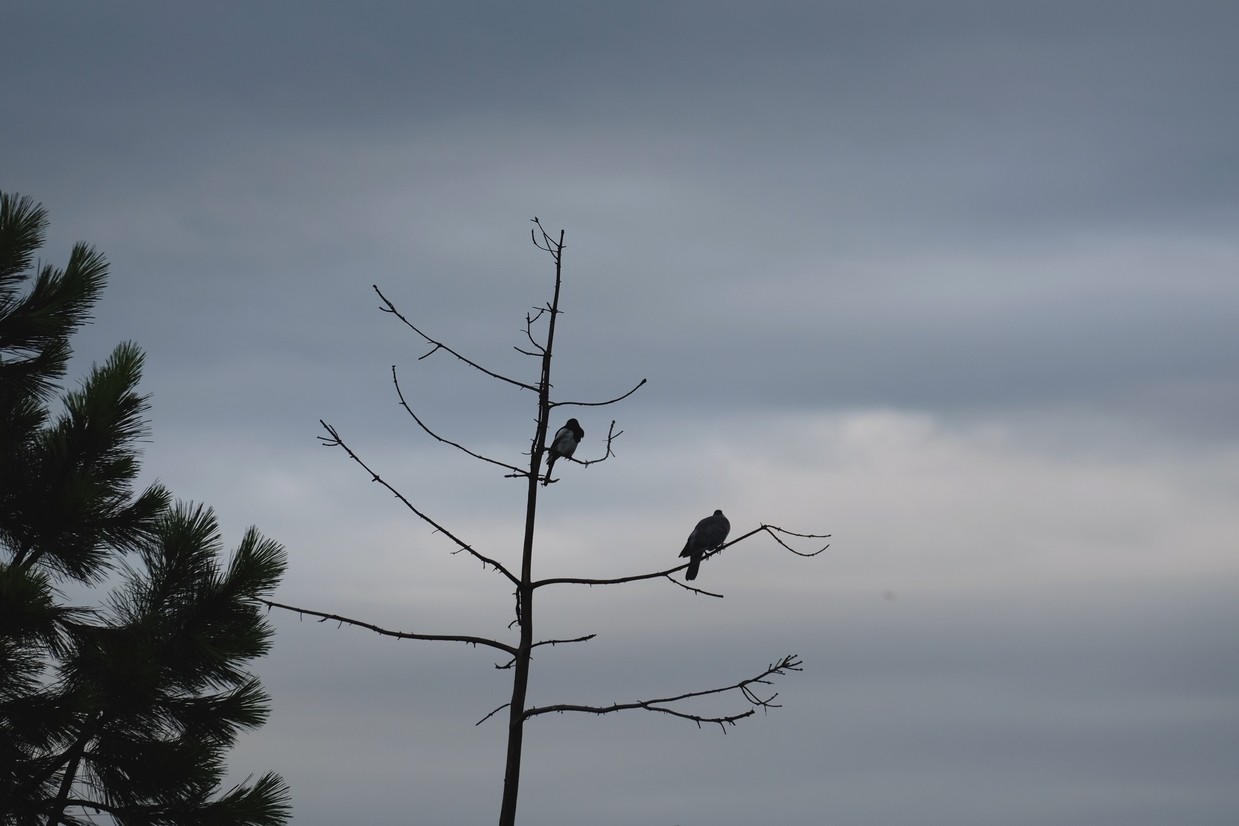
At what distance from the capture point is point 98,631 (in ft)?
29.5

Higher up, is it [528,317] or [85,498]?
[85,498]

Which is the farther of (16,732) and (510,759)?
(16,732)

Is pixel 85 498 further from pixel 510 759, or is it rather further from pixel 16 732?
pixel 510 759

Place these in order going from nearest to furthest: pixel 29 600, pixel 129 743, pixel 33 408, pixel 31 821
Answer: pixel 29 600
pixel 31 821
pixel 129 743
pixel 33 408

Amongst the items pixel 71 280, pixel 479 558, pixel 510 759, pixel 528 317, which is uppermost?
pixel 71 280

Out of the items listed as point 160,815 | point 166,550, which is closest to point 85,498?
point 166,550

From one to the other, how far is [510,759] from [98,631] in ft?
16.7

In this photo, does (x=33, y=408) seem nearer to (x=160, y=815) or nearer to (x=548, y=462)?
(x=160, y=815)

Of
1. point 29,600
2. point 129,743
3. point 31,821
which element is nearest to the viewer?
point 29,600

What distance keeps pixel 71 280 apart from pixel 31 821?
4.68 metres

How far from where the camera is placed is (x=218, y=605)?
9367 mm

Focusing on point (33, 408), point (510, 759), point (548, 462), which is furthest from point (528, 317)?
point (33, 408)

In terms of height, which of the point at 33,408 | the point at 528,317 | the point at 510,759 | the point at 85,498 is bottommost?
the point at 510,759

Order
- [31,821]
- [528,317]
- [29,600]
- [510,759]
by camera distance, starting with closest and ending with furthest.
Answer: [510,759]
[528,317]
[29,600]
[31,821]
